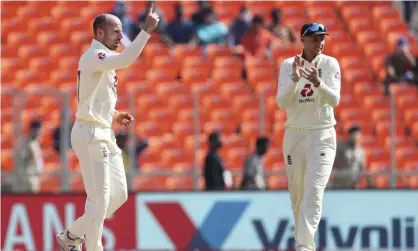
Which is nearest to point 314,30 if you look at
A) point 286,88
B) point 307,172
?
point 286,88

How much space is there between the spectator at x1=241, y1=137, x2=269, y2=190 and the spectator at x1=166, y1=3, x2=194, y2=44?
5.27 meters

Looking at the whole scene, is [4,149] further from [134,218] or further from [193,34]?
[193,34]

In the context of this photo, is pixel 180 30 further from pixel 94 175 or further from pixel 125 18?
pixel 94 175

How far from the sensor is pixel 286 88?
39.1ft

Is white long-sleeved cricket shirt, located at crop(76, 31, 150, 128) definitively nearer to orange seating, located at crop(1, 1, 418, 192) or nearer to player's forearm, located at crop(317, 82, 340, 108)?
player's forearm, located at crop(317, 82, 340, 108)

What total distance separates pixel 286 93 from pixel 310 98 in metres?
0.28

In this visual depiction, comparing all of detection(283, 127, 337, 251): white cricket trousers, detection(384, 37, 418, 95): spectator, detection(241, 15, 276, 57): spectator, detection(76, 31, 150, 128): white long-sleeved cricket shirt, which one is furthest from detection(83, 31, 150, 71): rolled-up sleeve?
detection(241, 15, 276, 57): spectator

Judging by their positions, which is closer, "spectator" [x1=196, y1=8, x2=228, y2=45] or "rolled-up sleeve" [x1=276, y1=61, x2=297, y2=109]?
"rolled-up sleeve" [x1=276, y1=61, x2=297, y2=109]

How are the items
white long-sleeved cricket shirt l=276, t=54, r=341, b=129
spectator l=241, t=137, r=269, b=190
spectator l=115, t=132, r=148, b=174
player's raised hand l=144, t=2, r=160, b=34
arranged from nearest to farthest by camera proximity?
1. player's raised hand l=144, t=2, r=160, b=34
2. white long-sleeved cricket shirt l=276, t=54, r=341, b=129
3. spectator l=115, t=132, r=148, b=174
4. spectator l=241, t=137, r=269, b=190

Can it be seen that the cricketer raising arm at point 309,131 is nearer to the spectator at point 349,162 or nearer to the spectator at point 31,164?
the spectator at point 349,162

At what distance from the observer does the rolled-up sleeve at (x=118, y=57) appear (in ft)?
36.6

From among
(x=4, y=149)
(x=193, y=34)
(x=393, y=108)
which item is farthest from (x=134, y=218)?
(x=193, y=34)

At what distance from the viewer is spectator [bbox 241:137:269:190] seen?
17875mm

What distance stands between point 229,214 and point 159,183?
114 cm
